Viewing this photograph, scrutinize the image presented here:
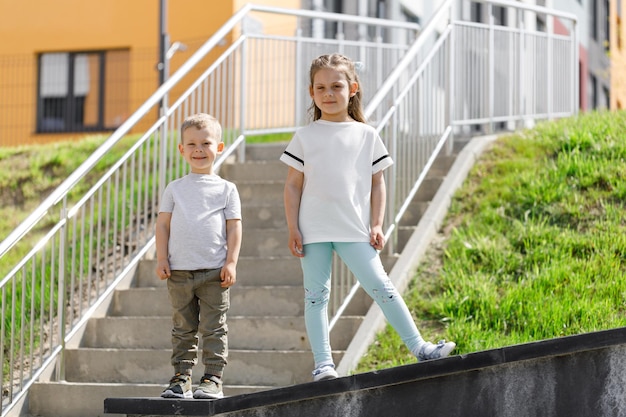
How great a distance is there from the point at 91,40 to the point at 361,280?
54.5 ft

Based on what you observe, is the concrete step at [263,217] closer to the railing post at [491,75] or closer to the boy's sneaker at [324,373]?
the railing post at [491,75]

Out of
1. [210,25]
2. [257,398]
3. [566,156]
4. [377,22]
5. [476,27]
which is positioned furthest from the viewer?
[210,25]

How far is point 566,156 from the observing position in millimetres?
8672

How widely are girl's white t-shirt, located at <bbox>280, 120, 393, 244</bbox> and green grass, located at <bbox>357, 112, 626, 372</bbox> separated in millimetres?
1537

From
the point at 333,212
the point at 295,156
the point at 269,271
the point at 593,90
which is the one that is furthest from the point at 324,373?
the point at 593,90

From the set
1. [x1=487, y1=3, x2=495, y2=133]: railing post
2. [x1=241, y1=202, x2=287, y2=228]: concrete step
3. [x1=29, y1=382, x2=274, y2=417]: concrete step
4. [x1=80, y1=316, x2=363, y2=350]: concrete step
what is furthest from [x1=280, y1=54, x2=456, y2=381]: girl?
[x1=487, y1=3, x2=495, y2=133]: railing post

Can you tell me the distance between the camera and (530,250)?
7418 mm

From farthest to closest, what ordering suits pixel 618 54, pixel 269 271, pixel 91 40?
pixel 618 54
pixel 91 40
pixel 269 271

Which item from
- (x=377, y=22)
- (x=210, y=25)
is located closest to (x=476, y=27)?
(x=377, y=22)

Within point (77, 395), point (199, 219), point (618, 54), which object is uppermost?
point (618, 54)

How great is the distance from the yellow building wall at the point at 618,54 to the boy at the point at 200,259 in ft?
87.2

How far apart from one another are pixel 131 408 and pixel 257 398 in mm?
550

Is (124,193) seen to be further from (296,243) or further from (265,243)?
(296,243)

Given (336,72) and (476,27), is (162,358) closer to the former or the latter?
(336,72)
